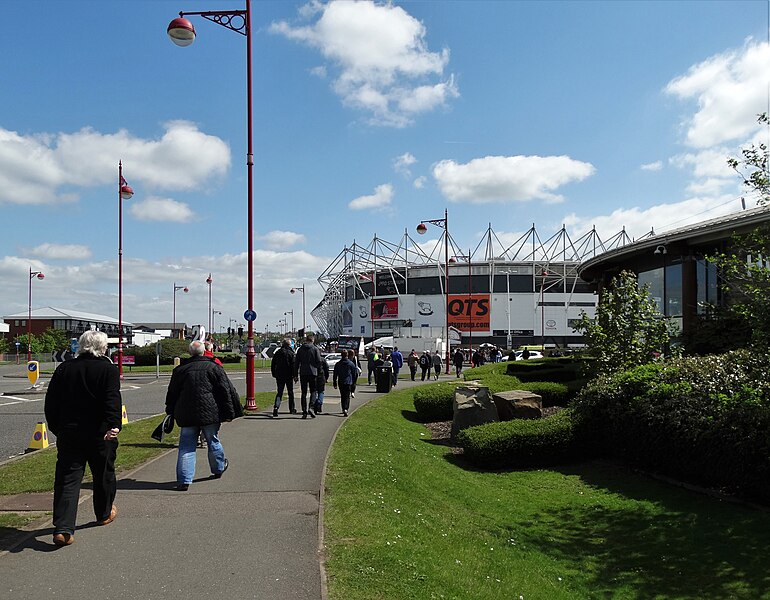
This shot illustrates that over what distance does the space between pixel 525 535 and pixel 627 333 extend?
23.8ft

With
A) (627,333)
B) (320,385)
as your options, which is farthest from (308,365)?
(627,333)

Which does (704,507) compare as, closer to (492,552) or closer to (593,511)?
(593,511)

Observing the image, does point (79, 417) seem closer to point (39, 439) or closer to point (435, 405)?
point (39, 439)

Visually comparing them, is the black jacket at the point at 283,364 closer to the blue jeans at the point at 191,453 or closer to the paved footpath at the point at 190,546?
the paved footpath at the point at 190,546

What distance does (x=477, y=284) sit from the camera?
316 feet

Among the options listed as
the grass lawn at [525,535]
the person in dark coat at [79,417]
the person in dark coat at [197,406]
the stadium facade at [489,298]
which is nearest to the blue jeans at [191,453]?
the person in dark coat at [197,406]

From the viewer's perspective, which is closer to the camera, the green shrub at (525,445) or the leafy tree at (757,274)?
the leafy tree at (757,274)

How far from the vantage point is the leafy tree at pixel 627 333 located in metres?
13.2

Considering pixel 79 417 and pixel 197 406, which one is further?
pixel 197 406

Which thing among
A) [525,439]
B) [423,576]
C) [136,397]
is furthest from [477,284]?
[423,576]

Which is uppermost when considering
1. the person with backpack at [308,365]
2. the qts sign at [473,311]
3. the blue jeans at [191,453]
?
the qts sign at [473,311]

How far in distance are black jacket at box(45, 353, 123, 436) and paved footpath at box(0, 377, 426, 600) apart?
0.93 meters

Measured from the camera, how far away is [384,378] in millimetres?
21656

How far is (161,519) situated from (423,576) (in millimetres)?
2594
